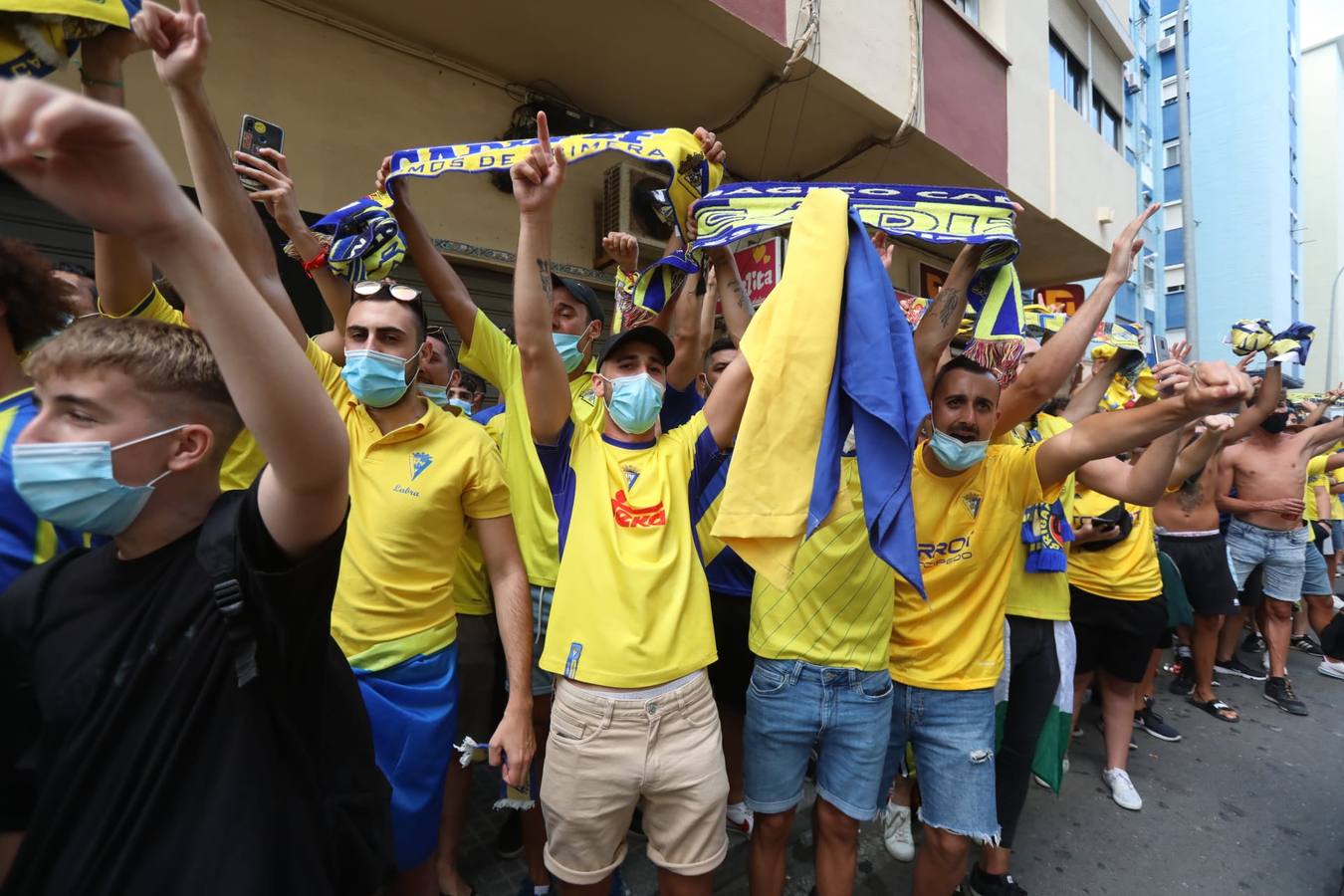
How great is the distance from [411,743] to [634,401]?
1.38 meters

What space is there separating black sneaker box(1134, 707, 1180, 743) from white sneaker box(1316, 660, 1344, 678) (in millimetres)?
2576

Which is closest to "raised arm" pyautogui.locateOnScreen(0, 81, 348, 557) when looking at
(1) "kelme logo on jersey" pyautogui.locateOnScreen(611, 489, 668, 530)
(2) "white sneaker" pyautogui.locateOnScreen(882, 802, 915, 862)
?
(1) "kelme logo on jersey" pyautogui.locateOnScreen(611, 489, 668, 530)

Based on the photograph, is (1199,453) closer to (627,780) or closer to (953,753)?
(953,753)

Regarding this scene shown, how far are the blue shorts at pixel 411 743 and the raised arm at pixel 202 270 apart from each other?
4.14ft

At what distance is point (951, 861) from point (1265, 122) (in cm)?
3353

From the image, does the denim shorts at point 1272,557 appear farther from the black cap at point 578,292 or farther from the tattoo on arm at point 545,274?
the tattoo on arm at point 545,274

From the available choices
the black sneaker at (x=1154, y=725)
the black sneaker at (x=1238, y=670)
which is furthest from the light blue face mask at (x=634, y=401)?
the black sneaker at (x=1238, y=670)

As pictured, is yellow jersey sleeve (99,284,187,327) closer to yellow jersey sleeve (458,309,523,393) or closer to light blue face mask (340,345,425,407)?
light blue face mask (340,345,425,407)

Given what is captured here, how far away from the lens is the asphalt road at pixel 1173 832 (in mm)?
2975

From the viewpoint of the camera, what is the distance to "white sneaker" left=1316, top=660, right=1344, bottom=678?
5.82 metres

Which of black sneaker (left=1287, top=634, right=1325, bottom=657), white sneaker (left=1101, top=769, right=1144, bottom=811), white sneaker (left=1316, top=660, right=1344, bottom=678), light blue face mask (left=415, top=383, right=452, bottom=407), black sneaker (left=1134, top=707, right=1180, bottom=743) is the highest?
light blue face mask (left=415, top=383, right=452, bottom=407)

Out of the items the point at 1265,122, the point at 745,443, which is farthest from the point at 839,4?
the point at 1265,122

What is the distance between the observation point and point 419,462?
2.27 meters

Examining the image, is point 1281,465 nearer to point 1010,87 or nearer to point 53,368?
point 1010,87
